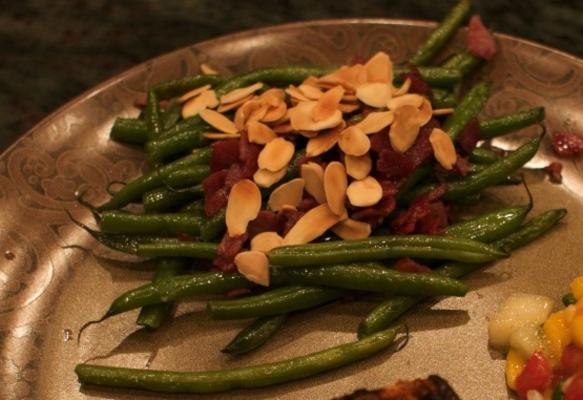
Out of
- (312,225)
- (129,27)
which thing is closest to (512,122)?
(312,225)

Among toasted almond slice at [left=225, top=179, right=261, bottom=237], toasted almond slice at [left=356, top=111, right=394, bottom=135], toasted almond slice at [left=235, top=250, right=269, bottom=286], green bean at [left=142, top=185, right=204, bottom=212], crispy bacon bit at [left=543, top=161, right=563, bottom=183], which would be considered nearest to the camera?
toasted almond slice at [left=235, top=250, right=269, bottom=286]

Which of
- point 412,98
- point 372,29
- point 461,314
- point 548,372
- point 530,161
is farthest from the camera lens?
point 372,29

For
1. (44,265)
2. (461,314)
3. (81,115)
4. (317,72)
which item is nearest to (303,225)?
(461,314)

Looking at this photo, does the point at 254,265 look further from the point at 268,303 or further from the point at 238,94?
the point at 238,94

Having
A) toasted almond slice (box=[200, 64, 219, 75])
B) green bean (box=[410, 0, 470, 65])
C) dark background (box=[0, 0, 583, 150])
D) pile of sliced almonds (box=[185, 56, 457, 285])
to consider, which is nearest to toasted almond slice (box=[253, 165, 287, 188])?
pile of sliced almonds (box=[185, 56, 457, 285])

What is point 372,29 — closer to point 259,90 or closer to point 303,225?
point 259,90

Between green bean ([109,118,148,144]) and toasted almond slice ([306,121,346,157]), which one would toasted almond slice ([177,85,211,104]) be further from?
toasted almond slice ([306,121,346,157])
